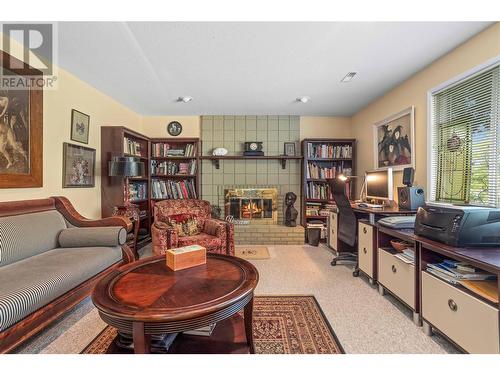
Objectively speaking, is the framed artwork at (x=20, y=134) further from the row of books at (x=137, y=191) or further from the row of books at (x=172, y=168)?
the row of books at (x=172, y=168)

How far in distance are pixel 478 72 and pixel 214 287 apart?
2.60m

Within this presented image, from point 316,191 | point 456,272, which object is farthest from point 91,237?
point 316,191

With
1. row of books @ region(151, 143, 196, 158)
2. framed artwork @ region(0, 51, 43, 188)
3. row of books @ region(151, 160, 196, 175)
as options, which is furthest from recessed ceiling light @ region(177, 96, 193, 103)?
framed artwork @ region(0, 51, 43, 188)

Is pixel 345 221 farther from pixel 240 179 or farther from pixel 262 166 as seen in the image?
pixel 240 179

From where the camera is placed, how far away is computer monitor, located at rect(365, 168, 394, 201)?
2643mm

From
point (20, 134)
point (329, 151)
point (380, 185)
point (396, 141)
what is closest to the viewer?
point (20, 134)

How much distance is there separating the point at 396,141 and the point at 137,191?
12.4 ft

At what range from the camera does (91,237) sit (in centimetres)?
212

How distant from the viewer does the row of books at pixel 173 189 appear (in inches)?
158

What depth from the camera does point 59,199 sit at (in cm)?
232

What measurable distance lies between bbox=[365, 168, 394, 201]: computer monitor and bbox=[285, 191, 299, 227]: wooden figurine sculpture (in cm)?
129

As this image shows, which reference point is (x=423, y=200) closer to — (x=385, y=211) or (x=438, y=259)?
(x=385, y=211)

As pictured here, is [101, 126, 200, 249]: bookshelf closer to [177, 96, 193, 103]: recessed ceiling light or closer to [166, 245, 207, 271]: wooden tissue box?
[177, 96, 193, 103]: recessed ceiling light
